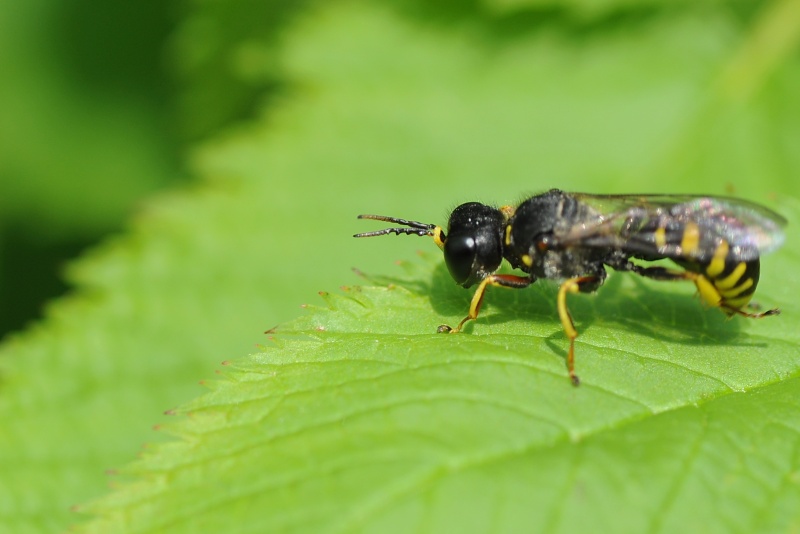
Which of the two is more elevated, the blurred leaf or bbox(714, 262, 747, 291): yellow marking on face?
the blurred leaf

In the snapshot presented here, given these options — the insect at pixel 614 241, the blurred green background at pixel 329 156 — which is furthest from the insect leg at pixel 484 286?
the blurred green background at pixel 329 156

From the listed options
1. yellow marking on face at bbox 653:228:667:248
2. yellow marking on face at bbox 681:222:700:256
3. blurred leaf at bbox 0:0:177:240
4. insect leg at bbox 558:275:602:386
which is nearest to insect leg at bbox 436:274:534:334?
insect leg at bbox 558:275:602:386

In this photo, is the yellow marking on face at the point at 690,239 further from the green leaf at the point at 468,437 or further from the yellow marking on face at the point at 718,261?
the green leaf at the point at 468,437

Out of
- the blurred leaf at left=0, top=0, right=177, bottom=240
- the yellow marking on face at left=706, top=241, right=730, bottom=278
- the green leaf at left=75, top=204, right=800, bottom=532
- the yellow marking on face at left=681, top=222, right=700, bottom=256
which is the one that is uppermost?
the blurred leaf at left=0, top=0, right=177, bottom=240

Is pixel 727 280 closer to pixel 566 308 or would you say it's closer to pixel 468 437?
pixel 566 308

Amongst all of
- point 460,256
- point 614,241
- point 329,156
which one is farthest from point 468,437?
point 329,156

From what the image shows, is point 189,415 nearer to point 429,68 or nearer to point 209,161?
point 209,161

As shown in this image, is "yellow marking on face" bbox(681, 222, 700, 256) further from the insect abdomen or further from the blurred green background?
Answer: the blurred green background
